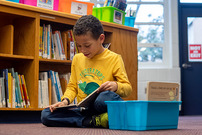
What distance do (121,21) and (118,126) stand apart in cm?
156

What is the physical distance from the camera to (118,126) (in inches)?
57.6

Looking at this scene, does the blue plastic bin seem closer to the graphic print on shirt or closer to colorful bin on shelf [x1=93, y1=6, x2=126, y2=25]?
the graphic print on shirt

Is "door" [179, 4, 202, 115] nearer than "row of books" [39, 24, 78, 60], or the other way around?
"row of books" [39, 24, 78, 60]

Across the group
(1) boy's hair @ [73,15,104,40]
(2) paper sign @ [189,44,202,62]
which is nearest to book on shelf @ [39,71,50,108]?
(1) boy's hair @ [73,15,104,40]

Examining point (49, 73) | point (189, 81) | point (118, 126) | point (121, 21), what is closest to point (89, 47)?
point (118, 126)

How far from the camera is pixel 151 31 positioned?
14.9 feet

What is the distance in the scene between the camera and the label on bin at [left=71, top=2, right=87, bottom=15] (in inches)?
99.7

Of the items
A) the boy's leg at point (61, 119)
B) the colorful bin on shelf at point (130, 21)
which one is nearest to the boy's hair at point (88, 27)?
the boy's leg at point (61, 119)

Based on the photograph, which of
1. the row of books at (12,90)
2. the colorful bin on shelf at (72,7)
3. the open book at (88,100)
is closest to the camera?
the open book at (88,100)

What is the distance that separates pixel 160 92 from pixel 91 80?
1234 millimetres

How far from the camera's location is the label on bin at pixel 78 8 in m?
2.53

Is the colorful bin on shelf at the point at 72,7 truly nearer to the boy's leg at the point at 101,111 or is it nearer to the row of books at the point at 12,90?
the row of books at the point at 12,90

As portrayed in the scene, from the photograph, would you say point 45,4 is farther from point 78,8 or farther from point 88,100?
point 88,100

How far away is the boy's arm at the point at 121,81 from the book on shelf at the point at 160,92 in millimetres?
979
